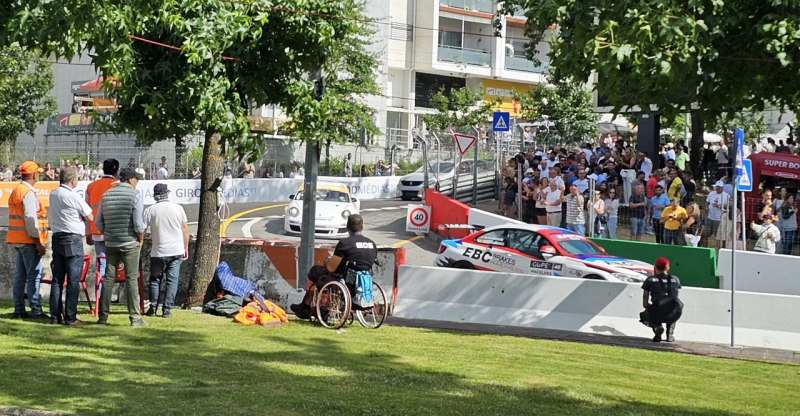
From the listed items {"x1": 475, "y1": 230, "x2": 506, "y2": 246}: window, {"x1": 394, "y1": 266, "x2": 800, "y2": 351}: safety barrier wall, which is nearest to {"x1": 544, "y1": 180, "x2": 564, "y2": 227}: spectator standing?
{"x1": 475, "y1": 230, "x2": 506, "y2": 246}: window

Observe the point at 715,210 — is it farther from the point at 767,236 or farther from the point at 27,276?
the point at 27,276

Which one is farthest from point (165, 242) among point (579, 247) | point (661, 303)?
point (579, 247)

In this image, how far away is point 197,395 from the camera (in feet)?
24.8

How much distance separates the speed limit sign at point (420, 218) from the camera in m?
28.7

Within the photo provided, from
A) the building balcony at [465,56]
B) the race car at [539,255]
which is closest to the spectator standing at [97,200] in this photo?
the race car at [539,255]

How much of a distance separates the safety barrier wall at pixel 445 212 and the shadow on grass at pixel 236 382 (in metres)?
15.7

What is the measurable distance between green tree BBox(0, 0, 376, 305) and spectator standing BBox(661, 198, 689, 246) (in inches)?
421

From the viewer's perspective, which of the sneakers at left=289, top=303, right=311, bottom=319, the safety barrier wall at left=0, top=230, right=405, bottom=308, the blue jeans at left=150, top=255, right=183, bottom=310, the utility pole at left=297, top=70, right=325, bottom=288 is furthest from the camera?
the safety barrier wall at left=0, top=230, right=405, bottom=308

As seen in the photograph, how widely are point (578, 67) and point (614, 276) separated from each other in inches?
409

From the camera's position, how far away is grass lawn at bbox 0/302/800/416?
7.43m

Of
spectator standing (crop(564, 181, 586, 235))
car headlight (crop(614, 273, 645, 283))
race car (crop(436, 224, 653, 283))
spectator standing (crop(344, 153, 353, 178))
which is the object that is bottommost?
car headlight (crop(614, 273, 645, 283))

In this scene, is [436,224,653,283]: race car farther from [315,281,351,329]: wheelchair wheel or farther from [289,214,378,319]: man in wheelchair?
[315,281,351,329]: wheelchair wheel

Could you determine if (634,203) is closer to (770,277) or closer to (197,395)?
(770,277)

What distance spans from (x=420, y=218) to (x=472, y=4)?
122 feet
